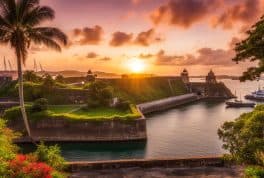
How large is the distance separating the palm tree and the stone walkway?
89.5 feet

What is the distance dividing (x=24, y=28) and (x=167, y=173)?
3029cm

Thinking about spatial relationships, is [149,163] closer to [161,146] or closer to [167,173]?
[167,173]

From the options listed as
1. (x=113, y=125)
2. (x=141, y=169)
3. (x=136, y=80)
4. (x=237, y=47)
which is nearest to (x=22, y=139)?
(x=113, y=125)

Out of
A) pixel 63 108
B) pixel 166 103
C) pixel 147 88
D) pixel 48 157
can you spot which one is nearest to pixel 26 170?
pixel 48 157

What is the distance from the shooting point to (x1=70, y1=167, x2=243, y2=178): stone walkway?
1906 cm

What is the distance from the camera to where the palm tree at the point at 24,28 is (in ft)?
138

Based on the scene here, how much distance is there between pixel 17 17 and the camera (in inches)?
1666

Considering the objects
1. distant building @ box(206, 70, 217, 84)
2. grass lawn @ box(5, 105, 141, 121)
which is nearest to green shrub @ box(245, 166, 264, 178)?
grass lawn @ box(5, 105, 141, 121)

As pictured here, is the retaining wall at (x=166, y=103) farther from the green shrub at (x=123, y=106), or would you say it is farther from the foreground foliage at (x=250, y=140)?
the foreground foliage at (x=250, y=140)

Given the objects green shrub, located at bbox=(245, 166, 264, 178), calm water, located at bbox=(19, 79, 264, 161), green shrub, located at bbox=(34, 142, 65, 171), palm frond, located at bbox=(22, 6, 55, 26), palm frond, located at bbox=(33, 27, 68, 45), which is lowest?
calm water, located at bbox=(19, 79, 264, 161)

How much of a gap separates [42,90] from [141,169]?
50553mm

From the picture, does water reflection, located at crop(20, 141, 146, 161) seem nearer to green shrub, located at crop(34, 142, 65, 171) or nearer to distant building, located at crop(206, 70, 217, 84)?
green shrub, located at crop(34, 142, 65, 171)

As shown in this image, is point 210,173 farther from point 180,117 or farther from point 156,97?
point 156,97

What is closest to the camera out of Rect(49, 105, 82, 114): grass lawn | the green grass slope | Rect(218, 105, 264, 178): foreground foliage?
Rect(218, 105, 264, 178): foreground foliage
